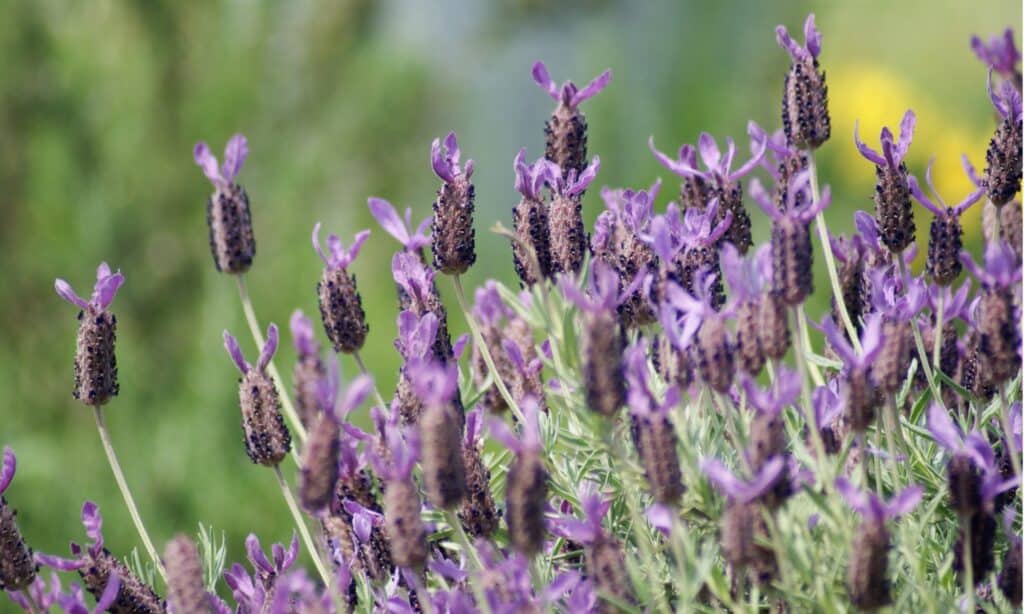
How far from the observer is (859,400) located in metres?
0.54

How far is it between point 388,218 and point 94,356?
18 centimetres

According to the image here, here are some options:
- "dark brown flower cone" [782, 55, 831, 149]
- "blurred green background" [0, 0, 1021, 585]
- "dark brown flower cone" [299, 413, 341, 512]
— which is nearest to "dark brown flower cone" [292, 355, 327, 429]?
"dark brown flower cone" [299, 413, 341, 512]

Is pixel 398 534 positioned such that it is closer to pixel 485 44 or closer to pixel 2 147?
pixel 2 147

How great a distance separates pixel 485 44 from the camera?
20.4 feet

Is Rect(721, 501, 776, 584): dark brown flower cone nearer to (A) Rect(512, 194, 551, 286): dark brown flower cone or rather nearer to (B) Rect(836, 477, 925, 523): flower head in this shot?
(B) Rect(836, 477, 925, 523): flower head

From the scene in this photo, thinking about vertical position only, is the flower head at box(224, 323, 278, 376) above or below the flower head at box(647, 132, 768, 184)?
below

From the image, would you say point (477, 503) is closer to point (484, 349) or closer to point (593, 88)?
point (484, 349)

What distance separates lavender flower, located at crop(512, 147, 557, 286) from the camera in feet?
2.21

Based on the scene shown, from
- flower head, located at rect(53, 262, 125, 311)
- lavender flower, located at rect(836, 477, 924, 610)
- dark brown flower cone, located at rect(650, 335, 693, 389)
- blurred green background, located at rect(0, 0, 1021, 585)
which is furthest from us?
blurred green background, located at rect(0, 0, 1021, 585)

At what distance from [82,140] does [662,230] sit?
221 centimetres

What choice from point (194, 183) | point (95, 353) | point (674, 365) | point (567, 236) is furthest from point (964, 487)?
point (194, 183)

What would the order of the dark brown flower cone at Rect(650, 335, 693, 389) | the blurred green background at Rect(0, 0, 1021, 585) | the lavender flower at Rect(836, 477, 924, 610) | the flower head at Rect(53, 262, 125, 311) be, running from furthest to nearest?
the blurred green background at Rect(0, 0, 1021, 585)
the flower head at Rect(53, 262, 125, 311)
the dark brown flower cone at Rect(650, 335, 693, 389)
the lavender flower at Rect(836, 477, 924, 610)

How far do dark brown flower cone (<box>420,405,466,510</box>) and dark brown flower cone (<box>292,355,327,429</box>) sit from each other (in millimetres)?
44

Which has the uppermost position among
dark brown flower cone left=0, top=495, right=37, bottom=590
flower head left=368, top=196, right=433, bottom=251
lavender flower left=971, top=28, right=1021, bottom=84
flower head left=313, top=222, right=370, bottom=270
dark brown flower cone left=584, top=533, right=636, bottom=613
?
lavender flower left=971, top=28, right=1021, bottom=84
